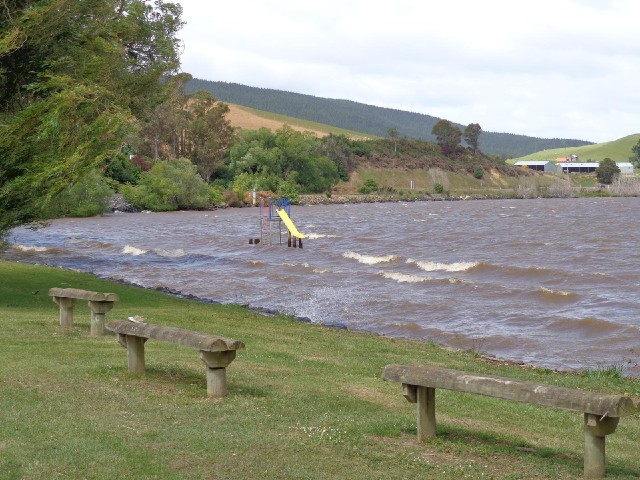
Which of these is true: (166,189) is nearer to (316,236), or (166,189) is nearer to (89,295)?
(316,236)

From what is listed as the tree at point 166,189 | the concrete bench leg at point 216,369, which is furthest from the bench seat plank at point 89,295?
the tree at point 166,189

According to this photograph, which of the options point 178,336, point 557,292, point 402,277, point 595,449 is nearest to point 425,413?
point 595,449

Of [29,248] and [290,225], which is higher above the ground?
[290,225]

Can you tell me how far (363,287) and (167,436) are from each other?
87.2 ft

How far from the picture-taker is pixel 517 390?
807 cm

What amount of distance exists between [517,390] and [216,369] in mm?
3856

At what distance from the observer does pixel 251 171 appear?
458 feet

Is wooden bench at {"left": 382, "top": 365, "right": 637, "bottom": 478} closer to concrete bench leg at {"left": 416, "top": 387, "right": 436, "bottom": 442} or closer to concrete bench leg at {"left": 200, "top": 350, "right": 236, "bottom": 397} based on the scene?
concrete bench leg at {"left": 416, "top": 387, "right": 436, "bottom": 442}

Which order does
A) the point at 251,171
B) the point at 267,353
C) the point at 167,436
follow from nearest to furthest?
the point at 167,436 < the point at 267,353 < the point at 251,171

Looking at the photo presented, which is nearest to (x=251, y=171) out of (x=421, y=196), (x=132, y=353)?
(x=421, y=196)

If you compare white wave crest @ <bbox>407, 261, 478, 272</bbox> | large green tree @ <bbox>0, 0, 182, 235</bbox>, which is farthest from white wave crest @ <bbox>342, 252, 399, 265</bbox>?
large green tree @ <bbox>0, 0, 182, 235</bbox>

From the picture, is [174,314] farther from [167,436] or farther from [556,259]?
[556,259]

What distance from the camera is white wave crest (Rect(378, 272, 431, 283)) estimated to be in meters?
37.0

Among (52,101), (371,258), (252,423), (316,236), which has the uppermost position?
(52,101)
